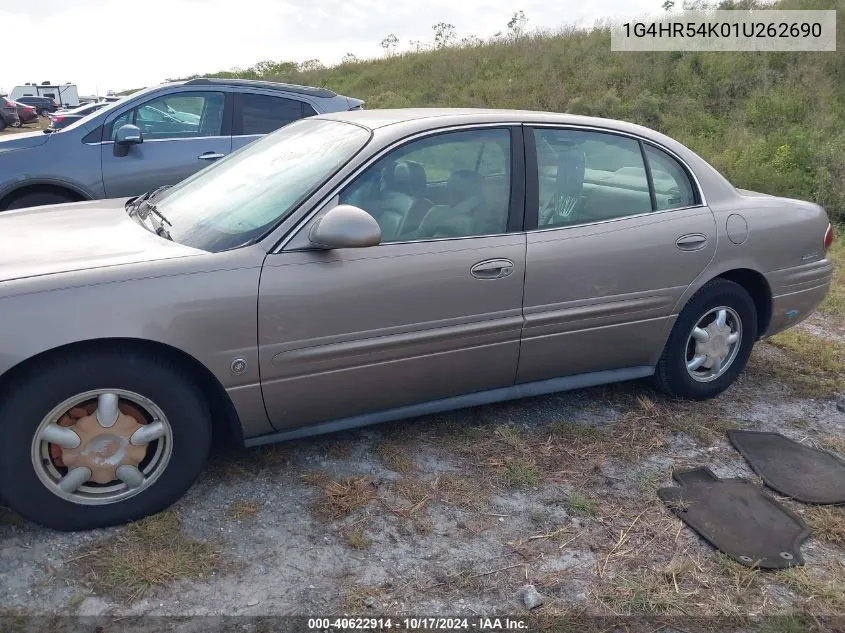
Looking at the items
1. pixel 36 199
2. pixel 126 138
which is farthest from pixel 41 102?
pixel 126 138

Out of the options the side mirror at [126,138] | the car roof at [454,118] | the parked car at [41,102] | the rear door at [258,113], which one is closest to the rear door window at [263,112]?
the rear door at [258,113]

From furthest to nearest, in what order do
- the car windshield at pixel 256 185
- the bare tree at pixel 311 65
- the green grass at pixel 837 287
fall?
the bare tree at pixel 311 65, the green grass at pixel 837 287, the car windshield at pixel 256 185

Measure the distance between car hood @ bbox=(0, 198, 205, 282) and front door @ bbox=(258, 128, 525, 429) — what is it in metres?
0.50

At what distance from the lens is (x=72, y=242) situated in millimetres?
2893

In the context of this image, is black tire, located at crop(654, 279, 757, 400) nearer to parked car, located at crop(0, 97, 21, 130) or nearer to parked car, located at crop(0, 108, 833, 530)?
parked car, located at crop(0, 108, 833, 530)

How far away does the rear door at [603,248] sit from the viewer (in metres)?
3.35

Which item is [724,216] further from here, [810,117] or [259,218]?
[810,117]

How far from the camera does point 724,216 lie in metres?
3.80

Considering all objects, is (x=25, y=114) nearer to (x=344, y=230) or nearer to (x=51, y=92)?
(x=51, y=92)

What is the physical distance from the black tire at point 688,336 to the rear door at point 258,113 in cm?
422

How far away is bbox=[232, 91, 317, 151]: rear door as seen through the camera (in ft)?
21.7

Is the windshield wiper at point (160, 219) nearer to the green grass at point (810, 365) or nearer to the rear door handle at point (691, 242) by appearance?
the rear door handle at point (691, 242)

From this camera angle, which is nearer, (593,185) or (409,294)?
→ (409,294)

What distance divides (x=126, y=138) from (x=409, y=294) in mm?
4043
